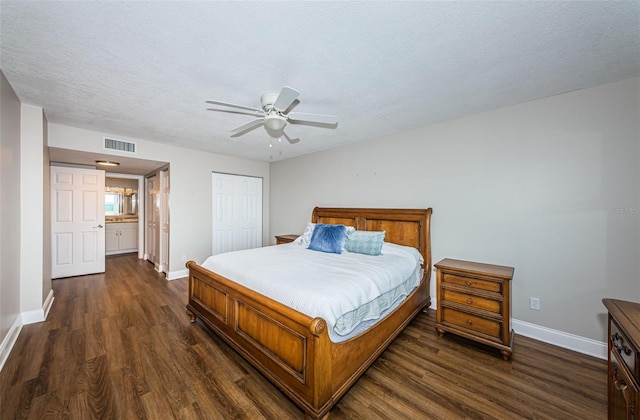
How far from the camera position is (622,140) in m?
2.15

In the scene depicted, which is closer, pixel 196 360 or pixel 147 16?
pixel 147 16

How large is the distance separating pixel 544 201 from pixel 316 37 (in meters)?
2.72

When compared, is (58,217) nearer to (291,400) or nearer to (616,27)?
(291,400)

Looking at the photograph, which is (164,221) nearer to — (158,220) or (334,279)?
(158,220)

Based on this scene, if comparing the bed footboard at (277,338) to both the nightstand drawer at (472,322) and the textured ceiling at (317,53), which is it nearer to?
the nightstand drawer at (472,322)

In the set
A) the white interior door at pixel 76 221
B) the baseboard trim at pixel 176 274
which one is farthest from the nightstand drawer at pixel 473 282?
the white interior door at pixel 76 221

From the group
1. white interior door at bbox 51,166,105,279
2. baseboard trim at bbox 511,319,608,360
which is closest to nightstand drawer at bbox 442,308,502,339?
baseboard trim at bbox 511,319,608,360

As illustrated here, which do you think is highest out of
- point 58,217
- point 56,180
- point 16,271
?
point 56,180

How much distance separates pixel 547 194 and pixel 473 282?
1.18 metres

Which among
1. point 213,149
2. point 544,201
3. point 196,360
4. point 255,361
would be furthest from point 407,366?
point 213,149

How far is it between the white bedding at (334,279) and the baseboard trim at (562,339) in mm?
1118

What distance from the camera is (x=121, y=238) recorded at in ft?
21.4

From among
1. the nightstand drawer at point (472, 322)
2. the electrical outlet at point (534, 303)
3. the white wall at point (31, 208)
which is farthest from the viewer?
the white wall at point (31, 208)

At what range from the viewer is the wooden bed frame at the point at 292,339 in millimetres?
1558
